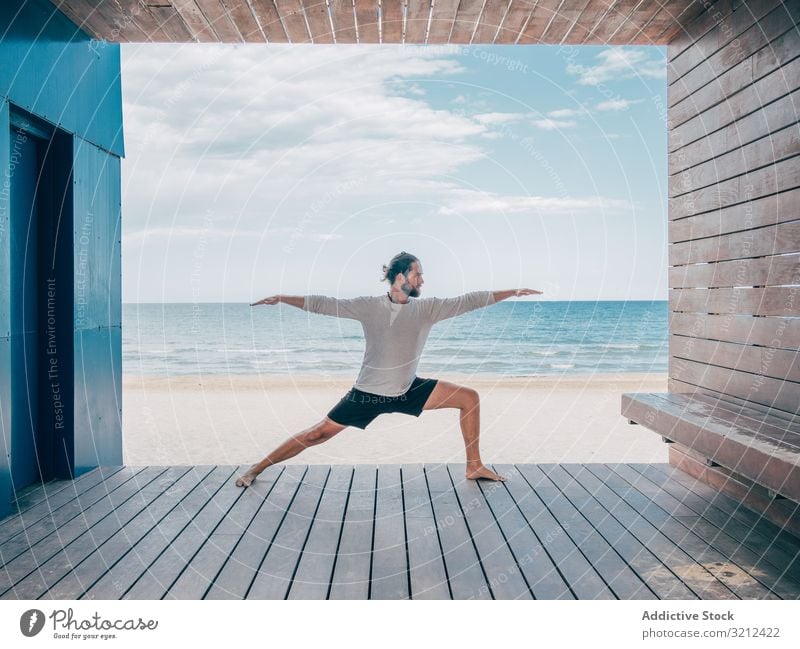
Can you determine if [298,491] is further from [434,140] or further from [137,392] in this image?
[434,140]

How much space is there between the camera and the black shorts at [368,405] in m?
3.93

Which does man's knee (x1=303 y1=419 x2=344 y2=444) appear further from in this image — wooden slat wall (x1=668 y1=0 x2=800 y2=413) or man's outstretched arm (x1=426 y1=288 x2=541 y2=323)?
wooden slat wall (x1=668 y1=0 x2=800 y2=413)

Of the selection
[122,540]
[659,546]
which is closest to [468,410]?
[659,546]

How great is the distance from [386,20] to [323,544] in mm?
3266

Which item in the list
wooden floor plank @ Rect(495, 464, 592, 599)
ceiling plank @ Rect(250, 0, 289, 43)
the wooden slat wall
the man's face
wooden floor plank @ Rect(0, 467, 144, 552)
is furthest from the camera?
ceiling plank @ Rect(250, 0, 289, 43)

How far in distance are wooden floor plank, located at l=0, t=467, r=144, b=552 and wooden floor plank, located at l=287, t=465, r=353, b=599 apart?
4.31 ft

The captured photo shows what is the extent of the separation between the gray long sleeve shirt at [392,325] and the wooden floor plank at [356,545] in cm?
63

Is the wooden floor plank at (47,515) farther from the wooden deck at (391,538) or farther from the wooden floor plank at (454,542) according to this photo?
the wooden floor plank at (454,542)

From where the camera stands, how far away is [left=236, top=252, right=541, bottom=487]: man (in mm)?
3938

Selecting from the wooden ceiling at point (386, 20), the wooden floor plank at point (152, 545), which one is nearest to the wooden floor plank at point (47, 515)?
the wooden floor plank at point (152, 545)

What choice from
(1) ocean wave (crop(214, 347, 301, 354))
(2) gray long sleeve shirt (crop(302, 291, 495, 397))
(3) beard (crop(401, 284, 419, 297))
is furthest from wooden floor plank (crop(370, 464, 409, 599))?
(1) ocean wave (crop(214, 347, 301, 354))

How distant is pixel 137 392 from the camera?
17.0 meters

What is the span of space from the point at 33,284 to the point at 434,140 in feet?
121

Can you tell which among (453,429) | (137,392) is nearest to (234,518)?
(453,429)
